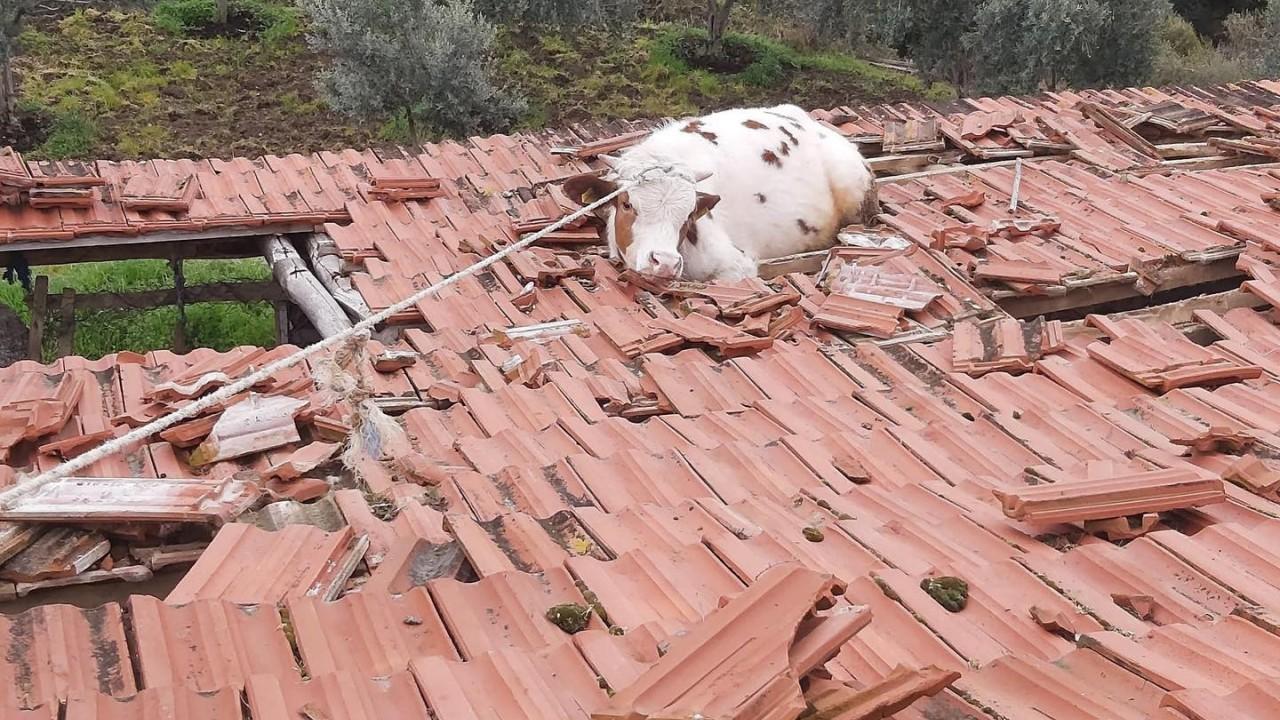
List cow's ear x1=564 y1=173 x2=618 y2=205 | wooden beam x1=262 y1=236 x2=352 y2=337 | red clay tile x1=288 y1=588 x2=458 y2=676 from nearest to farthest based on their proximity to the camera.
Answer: red clay tile x1=288 y1=588 x2=458 y2=676
wooden beam x1=262 y1=236 x2=352 y2=337
cow's ear x1=564 y1=173 x2=618 y2=205

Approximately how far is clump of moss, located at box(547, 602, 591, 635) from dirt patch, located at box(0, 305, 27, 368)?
32.6 ft

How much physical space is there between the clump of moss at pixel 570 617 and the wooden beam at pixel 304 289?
164 inches

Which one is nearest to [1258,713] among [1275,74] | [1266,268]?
[1266,268]

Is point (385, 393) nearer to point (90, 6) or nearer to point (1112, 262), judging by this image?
point (1112, 262)

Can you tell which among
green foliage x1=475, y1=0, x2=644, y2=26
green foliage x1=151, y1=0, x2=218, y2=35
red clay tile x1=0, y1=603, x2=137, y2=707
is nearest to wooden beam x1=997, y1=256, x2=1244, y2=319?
red clay tile x1=0, y1=603, x2=137, y2=707

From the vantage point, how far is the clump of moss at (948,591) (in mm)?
3064

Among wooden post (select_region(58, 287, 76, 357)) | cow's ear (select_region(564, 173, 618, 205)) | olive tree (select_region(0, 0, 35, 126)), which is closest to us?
cow's ear (select_region(564, 173, 618, 205))

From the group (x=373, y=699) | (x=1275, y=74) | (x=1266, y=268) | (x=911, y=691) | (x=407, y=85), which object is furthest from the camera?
(x=1275, y=74)

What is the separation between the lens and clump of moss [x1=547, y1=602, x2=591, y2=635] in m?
3.06

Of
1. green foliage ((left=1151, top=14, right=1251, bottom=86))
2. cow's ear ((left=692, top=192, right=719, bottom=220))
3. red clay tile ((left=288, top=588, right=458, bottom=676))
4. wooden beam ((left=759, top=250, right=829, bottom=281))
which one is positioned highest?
red clay tile ((left=288, top=588, right=458, bottom=676))

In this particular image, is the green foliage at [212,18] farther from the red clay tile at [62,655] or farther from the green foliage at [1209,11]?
the red clay tile at [62,655]

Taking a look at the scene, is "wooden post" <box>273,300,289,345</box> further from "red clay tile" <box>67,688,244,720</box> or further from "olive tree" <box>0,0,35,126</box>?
"olive tree" <box>0,0,35,126</box>

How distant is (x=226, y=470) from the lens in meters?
4.55

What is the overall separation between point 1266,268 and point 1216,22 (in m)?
25.2
